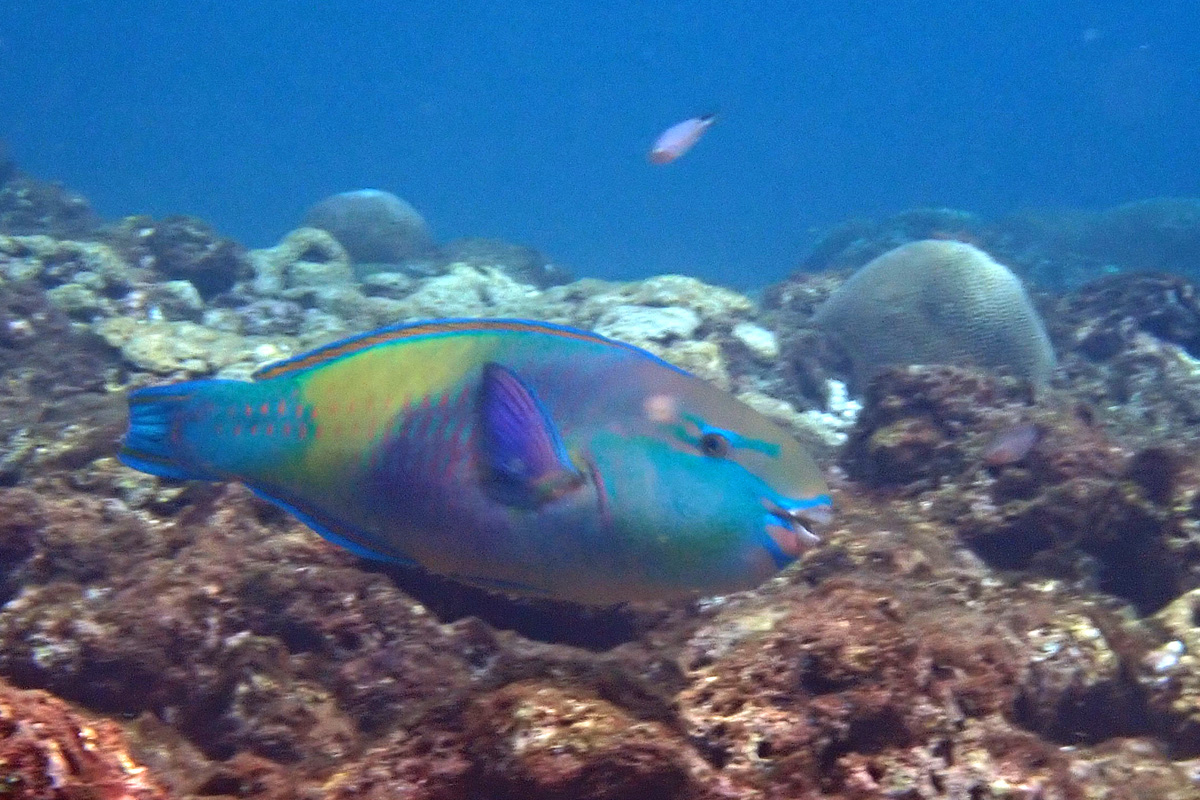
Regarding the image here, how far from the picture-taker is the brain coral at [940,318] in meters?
A: 7.73

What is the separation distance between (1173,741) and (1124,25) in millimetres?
164665

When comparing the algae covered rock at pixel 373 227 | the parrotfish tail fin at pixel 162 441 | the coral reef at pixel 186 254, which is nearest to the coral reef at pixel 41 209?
the algae covered rock at pixel 373 227

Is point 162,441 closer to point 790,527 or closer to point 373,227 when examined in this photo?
point 790,527

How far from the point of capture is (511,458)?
5.08ft

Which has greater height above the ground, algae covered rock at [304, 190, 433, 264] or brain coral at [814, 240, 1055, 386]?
algae covered rock at [304, 190, 433, 264]

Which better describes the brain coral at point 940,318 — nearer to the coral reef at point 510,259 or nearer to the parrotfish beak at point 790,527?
the coral reef at point 510,259

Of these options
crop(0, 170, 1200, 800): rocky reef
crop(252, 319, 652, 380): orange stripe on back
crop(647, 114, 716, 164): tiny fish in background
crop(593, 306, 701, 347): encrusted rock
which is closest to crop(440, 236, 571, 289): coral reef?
crop(647, 114, 716, 164): tiny fish in background

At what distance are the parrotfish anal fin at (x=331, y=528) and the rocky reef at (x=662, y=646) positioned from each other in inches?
14.4

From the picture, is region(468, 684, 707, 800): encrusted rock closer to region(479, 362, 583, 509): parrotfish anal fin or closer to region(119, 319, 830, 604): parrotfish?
region(119, 319, 830, 604): parrotfish

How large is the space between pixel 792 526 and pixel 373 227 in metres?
15.6

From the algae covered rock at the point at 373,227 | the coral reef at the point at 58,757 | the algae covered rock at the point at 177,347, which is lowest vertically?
the coral reef at the point at 58,757

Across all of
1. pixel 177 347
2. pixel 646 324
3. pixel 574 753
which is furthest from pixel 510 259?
pixel 574 753

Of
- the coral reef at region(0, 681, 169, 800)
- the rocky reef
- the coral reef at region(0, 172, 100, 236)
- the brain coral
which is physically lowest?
the coral reef at region(0, 681, 169, 800)

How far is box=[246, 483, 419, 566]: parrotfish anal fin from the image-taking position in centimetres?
179
